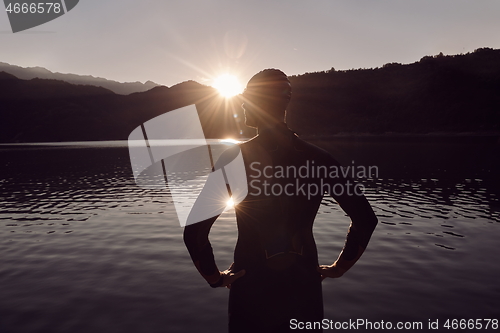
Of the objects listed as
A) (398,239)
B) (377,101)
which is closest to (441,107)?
(377,101)

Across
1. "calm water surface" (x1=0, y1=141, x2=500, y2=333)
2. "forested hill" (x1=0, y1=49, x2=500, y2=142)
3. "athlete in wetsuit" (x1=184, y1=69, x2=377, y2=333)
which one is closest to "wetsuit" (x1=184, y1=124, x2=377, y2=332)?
"athlete in wetsuit" (x1=184, y1=69, x2=377, y2=333)

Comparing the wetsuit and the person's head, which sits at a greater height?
the person's head

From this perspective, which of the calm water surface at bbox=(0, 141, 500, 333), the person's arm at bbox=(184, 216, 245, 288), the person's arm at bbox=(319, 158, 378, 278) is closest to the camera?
the person's arm at bbox=(184, 216, 245, 288)

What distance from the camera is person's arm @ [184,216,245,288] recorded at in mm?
2084

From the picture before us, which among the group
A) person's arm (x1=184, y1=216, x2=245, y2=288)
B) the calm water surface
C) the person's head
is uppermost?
the person's head

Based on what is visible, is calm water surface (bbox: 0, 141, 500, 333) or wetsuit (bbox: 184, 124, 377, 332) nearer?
wetsuit (bbox: 184, 124, 377, 332)

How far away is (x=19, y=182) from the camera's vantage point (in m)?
31.4

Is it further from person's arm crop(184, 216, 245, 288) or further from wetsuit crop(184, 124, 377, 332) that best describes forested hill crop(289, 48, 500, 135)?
person's arm crop(184, 216, 245, 288)

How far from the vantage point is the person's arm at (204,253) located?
2.08 m

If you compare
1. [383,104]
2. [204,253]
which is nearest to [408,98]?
[383,104]

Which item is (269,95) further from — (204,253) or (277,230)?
(204,253)

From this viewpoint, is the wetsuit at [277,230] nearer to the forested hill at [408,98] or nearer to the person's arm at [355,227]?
the person's arm at [355,227]

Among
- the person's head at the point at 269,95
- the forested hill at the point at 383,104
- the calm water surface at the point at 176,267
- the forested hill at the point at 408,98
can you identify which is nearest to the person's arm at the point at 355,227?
the person's head at the point at 269,95

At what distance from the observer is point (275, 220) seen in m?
2.18
